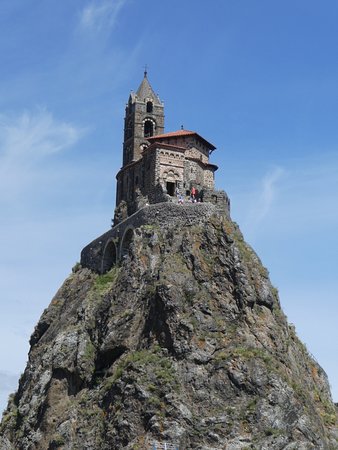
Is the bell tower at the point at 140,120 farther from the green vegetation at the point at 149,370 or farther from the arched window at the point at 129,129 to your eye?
the green vegetation at the point at 149,370

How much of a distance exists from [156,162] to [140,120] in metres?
12.3

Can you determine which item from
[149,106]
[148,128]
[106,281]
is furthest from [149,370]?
[149,106]

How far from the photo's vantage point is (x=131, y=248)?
83688mm

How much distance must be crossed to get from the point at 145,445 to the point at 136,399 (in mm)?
4323

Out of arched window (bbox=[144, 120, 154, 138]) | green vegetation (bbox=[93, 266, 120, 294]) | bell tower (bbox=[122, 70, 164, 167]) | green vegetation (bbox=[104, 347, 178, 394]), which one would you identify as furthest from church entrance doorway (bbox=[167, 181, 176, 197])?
green vegetation (bbox=[104, 347, 178, 394])

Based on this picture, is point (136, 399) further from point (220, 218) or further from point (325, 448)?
point (220, 218)

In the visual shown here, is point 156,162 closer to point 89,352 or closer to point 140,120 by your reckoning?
point 140,120

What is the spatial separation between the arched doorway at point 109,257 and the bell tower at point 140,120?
43.4 feet

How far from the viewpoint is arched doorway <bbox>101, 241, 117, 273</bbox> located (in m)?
92.0

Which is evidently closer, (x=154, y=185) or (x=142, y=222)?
(x=142, y=222)

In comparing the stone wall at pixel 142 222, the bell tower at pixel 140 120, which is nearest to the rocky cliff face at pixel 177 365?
the stone wall at pixel 142 222

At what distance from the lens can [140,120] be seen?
340ft

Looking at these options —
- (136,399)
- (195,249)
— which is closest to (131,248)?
(195,249)

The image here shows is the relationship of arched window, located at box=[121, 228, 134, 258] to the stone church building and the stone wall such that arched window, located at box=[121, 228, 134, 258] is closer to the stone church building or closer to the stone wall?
the stone wall
